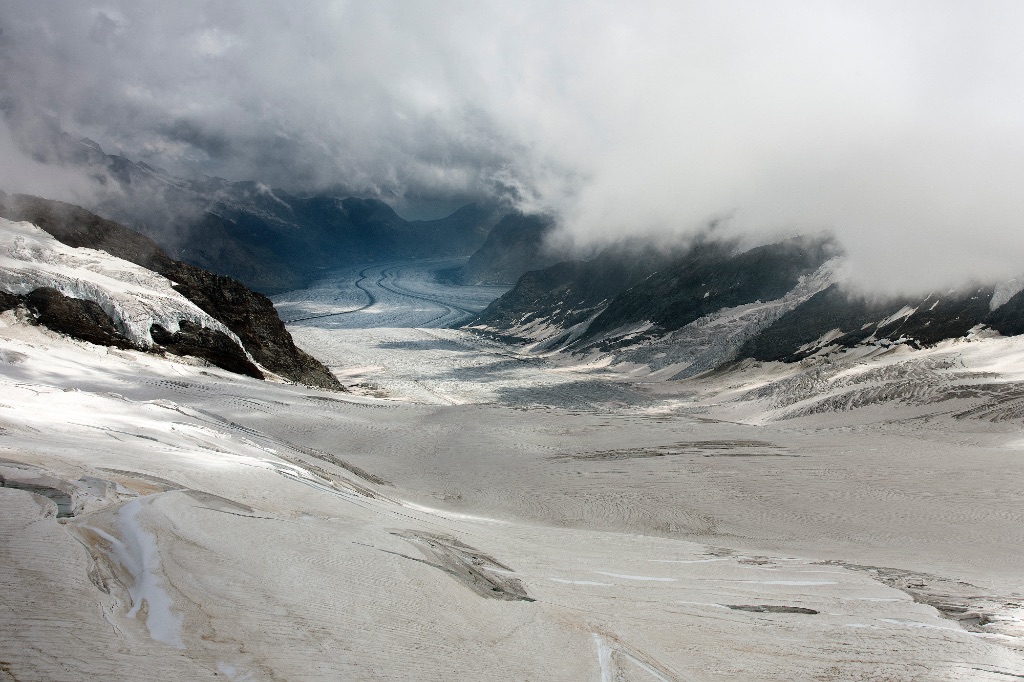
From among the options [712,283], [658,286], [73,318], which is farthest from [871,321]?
[73,318]

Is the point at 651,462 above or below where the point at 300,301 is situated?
below

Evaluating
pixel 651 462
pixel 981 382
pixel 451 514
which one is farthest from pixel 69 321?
pixel 981 382

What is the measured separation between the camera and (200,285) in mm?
40344

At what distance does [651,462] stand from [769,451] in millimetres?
4258

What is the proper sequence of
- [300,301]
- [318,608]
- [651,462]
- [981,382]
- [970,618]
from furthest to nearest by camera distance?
1. [300,301]
2. [981,382]
3. [651,462]
4. [970,618]
5. [318,608]

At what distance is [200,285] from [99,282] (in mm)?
7208

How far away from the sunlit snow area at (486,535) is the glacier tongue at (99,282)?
362 cm

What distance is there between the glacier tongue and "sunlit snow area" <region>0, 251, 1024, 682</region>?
3619 mm

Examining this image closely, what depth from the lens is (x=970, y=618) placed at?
8.53m

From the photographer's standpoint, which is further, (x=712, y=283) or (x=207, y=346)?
(x=712, y=283)

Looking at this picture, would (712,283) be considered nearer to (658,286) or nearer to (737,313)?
(658,286)

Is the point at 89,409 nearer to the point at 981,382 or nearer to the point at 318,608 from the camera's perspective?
the point at 318,608

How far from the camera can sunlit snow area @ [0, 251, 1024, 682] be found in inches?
190

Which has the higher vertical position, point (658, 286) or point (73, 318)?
point (658, 286)
